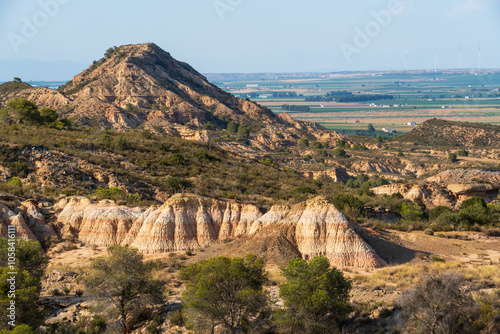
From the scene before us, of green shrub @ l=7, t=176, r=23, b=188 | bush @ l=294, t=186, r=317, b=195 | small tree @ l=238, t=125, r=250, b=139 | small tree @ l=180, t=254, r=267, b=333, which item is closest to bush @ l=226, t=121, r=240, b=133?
small tree @ l=238, t=125, r=250, b=139

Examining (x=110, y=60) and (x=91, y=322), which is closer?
(x=91, y=322)

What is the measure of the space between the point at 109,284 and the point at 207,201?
11.7m

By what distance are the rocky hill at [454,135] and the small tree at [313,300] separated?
110m

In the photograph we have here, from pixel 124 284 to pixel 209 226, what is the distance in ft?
34.3

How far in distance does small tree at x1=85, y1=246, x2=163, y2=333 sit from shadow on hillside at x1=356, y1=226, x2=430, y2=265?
42.3 feet

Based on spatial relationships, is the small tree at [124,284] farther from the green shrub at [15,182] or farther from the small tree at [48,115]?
the small tree at [48,115]

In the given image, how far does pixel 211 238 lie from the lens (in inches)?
1335

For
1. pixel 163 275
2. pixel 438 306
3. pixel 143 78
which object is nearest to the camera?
pixel 438 306

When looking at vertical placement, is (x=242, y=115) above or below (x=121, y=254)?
above

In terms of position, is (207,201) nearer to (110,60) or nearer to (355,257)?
(355,257)

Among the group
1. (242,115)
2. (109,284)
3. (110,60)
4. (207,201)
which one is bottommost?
(109,284)

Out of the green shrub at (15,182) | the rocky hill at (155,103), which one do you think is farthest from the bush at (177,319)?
the rocky hill at (155,103)

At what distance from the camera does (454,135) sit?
432ft

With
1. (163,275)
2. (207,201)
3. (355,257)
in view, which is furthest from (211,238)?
(355,257)
